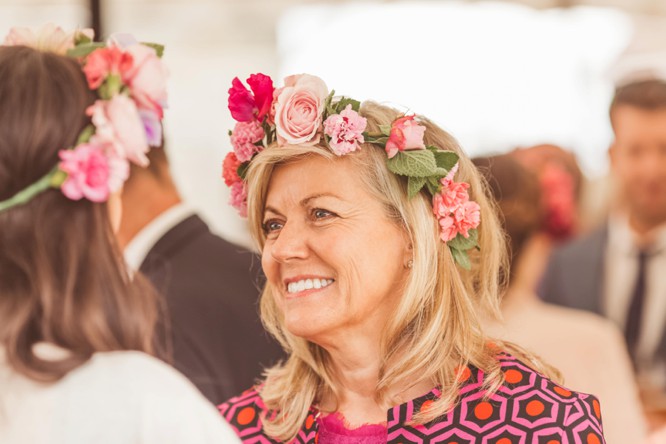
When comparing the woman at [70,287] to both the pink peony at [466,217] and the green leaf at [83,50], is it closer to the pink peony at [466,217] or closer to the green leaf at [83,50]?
the green leaf at [83,50]

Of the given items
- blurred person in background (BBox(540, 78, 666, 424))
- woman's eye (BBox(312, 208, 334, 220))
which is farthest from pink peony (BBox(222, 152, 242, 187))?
blurred person in background (BBox(540, 78, 666, 424))

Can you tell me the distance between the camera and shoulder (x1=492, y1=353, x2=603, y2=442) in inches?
80.5

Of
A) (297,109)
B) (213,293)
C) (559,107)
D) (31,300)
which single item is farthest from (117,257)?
(559,107)

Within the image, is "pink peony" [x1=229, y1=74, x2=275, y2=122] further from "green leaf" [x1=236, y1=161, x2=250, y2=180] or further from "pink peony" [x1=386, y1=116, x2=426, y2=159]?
"pink peony" [x1=386, y1=116, x2=426, y2=159]

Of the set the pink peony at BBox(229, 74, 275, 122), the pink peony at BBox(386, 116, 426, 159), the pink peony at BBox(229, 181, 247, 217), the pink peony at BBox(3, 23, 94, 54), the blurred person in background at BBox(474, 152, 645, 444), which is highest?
the pink peony at BBox(3, 23, 94, 54)

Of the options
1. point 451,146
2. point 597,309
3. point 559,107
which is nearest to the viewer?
point 451,146

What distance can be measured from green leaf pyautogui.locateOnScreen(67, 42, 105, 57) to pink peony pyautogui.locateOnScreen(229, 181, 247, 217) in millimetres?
621

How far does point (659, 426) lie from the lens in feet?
11.9

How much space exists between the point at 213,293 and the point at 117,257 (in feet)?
3.96

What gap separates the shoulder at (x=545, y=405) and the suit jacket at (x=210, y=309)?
0.90 meters

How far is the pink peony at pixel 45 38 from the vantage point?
5.73 ft

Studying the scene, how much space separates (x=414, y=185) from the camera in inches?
83.6

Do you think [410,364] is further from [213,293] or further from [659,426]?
[659,426]

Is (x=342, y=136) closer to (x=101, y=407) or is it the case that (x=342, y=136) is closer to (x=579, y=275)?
(x=101, y=407)
